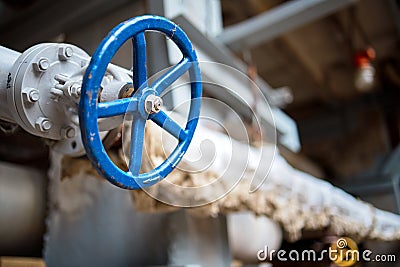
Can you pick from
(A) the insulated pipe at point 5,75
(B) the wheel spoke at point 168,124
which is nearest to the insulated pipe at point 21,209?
(A) the insulated pipe at point 5,75

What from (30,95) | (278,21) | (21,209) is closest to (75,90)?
(30,95)

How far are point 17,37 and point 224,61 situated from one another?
77cm

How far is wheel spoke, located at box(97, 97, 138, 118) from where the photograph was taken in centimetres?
44

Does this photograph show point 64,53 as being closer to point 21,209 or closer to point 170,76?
point 170,76

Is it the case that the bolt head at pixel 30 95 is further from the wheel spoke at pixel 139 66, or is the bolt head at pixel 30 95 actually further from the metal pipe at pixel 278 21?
the metal pipe at pixel 278 21

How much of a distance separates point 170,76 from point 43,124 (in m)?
0.18

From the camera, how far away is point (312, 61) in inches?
127

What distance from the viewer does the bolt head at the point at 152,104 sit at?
47 centimetres

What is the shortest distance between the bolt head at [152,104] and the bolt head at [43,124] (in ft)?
0.50

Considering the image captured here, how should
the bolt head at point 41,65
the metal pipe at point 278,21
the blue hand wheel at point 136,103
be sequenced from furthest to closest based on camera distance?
the metal pipe at point 278,21 → the bolt head at point 41,65 → the blue hand wheel at point 136,103

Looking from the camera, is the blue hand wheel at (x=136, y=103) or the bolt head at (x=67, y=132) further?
the bolt head at (x=67, y=132)

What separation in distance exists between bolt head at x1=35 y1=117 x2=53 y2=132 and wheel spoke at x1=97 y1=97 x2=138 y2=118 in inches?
5.2

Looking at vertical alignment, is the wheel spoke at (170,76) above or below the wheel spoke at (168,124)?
above

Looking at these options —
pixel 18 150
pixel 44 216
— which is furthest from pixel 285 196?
pixel 18 150
